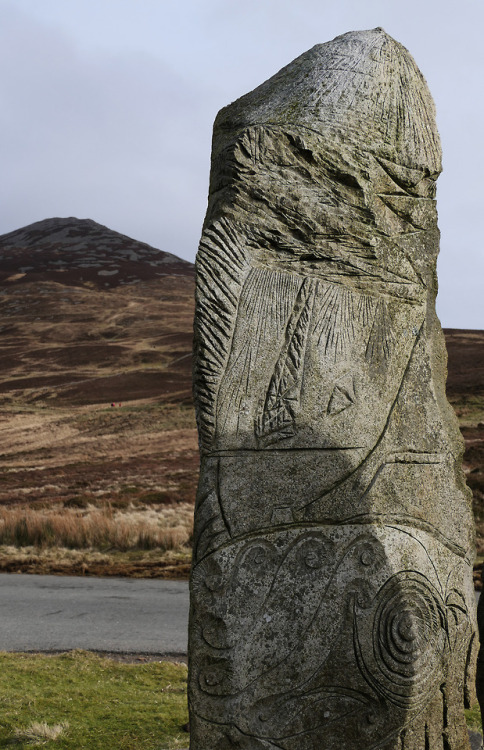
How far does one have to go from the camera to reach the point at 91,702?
6.90m

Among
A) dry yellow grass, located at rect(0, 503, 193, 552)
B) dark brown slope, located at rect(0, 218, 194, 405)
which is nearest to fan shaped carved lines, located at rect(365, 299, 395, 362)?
dry yellow grass, located at rect(0, 503, 193, 552)

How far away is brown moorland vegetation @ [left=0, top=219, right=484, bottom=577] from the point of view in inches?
637

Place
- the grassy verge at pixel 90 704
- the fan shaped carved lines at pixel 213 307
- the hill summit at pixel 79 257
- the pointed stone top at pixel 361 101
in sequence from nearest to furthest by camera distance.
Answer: the fan shaped carved lines at pixel 213 307 → the pointed stone top at pixel 361 101 → the grassy verge at pixel 90 704 → the hill summit at pixel 79 257

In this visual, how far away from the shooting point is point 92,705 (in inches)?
268

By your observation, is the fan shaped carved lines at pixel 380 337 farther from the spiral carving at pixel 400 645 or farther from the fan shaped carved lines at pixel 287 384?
the spiral carving at pixel 400 645

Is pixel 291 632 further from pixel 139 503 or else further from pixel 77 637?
pixel 139 503

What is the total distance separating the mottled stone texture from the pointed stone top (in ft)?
0.04

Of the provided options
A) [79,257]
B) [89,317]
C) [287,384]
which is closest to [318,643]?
A: [287,384]

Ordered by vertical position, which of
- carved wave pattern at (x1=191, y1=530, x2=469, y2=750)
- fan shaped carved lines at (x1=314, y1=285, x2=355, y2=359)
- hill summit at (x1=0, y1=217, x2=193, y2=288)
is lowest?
carved wave pattern at (x1=191, y1=530, x2=469, y2=750)

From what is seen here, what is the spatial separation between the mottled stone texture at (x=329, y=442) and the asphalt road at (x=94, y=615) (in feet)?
19.5

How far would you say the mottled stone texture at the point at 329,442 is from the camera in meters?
3.61

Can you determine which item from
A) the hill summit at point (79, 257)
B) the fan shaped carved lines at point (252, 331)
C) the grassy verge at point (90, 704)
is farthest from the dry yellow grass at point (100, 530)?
the hill summit at point (79, 257)

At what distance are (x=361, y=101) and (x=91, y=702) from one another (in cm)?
582

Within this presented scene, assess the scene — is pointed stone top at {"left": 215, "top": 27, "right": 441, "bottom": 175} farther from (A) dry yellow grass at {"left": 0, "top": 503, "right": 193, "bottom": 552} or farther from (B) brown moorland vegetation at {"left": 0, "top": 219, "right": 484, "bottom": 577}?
(A) dry yellow grass at {"left": 0, "top": 503, "right": 193, "bottom": 552}
